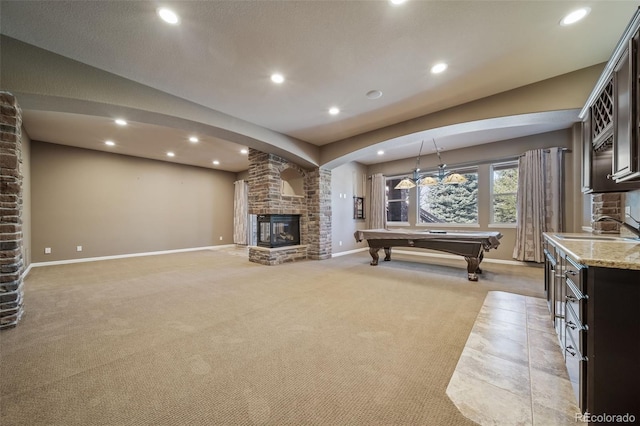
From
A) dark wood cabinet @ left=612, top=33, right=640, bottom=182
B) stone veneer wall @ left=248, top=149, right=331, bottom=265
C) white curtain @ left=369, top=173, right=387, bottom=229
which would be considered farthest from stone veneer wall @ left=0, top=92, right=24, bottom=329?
white curtain @ left=369, top=173, right=387, bottom=229

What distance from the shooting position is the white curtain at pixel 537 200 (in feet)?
15.5

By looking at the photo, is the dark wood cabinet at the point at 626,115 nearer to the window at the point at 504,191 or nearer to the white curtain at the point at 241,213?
the window at the point at 504,191

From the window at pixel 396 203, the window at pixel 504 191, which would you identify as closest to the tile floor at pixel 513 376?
the window at pixel 504 191

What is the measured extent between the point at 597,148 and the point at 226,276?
5148mm

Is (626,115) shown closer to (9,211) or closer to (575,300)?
(575,300)

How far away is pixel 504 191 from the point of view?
5602 millimetres

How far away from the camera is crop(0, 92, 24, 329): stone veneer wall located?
2.27 m

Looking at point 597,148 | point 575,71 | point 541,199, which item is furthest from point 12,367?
point 541,199

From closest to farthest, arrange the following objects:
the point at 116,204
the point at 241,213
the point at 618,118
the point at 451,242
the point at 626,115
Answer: the point at 626,115 < the point at 618,118 < the point at 451,242 < the point at 116,204 < the point at 241,213

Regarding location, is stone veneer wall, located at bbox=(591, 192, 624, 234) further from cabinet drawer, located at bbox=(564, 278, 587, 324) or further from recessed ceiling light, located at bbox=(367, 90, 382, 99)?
recessed ceiling light, located at bbox=(367, 90, 382, 99)

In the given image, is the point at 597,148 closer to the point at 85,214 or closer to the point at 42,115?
the point at 42,115

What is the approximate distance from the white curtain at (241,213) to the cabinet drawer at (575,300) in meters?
7.94

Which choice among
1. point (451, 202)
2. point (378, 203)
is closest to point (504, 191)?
point (451, 202)

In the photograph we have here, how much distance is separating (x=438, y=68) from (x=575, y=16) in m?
1.09
